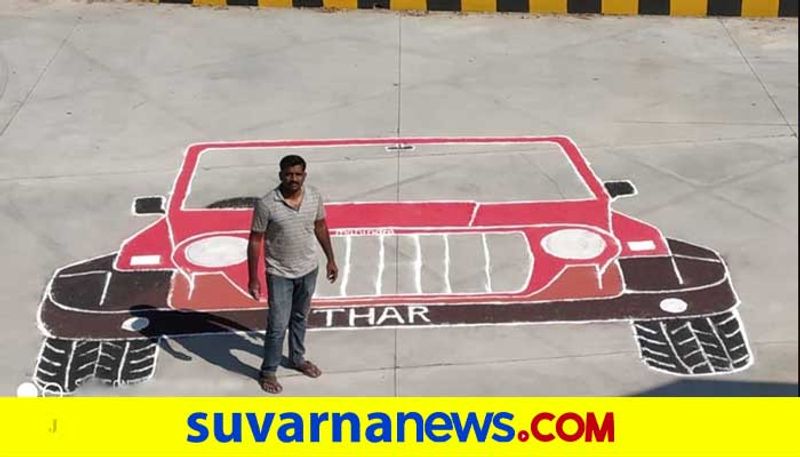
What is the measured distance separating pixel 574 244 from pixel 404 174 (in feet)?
5.30

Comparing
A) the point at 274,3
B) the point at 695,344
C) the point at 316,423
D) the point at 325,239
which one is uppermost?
the point at 325,239

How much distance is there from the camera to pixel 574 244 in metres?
8.27

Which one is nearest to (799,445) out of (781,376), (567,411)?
(567,411)

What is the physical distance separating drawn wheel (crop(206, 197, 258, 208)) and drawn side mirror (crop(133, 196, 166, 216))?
33 centimetres

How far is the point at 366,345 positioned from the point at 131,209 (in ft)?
7.82

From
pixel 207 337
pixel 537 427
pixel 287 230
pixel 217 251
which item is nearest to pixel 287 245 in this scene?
pixel 287 230

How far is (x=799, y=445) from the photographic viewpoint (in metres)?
5.46

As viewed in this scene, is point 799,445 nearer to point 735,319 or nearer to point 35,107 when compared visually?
point 735,319

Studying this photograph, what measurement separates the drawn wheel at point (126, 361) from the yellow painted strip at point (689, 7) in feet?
23.0

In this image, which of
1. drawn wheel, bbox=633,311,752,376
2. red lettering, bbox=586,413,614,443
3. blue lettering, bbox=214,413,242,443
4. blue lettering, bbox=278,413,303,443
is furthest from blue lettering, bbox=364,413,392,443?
drawn wheel, bbox=633,311,752,376

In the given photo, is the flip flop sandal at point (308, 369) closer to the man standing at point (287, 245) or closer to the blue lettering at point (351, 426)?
the man standing at point (287, 245)

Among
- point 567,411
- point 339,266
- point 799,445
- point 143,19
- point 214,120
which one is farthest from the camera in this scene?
A: point 143,19

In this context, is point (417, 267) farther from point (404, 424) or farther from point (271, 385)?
point (404, 424)

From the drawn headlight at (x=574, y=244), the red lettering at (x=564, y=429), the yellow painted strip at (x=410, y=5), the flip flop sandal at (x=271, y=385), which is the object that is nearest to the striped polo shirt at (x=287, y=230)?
the flip flop sandal at (x=271, y=385)
